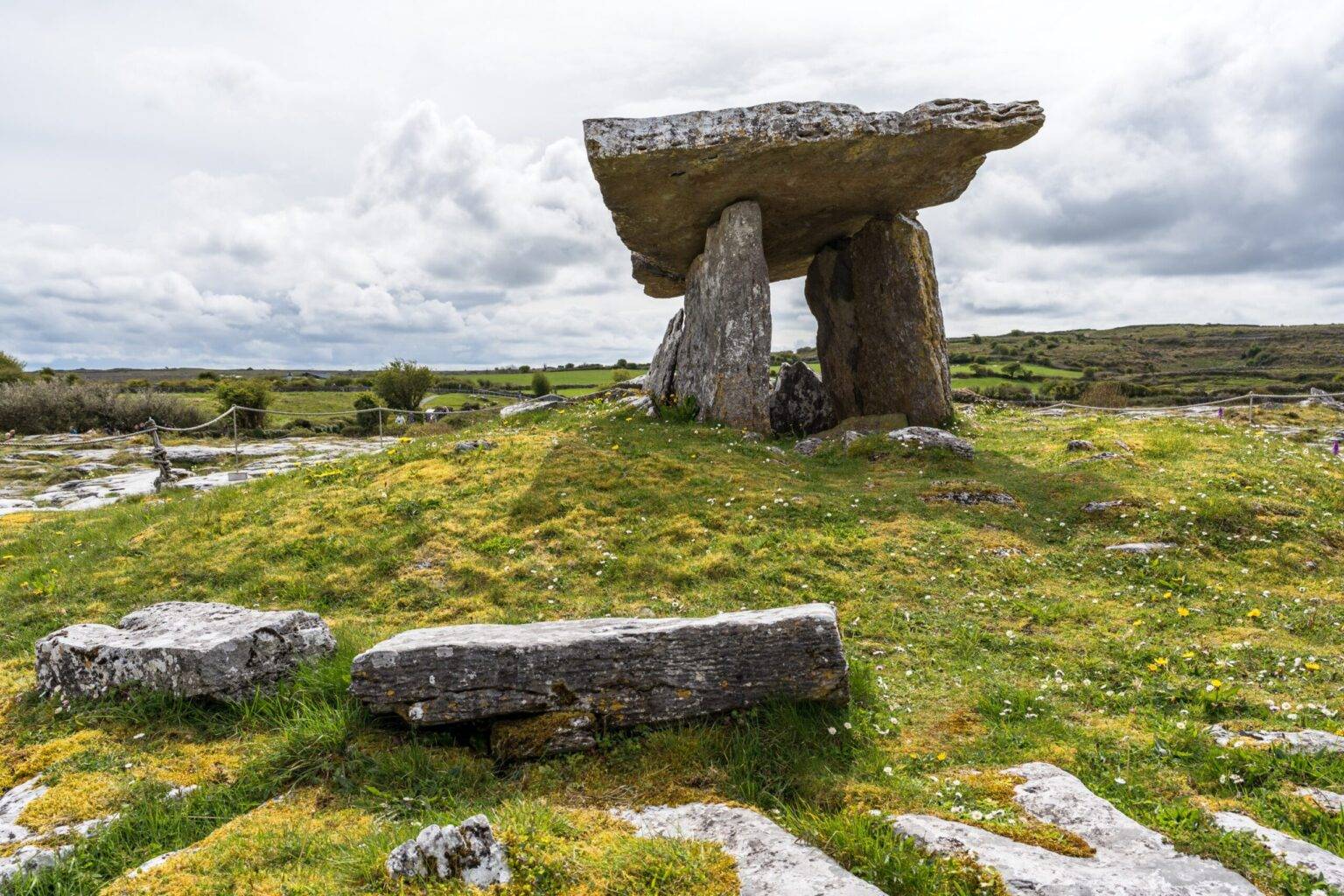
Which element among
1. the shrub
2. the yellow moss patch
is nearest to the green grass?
Result: the yellow moss patch

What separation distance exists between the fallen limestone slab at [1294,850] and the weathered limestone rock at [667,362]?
1720cm

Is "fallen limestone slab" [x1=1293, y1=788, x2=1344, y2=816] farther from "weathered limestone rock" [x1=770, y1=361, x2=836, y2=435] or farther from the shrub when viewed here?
the shrub

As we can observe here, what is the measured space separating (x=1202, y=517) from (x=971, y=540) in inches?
139

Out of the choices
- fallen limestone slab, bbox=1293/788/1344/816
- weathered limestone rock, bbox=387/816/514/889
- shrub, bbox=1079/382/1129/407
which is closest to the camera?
weathered limestone rock, bbox=387/816/514/889

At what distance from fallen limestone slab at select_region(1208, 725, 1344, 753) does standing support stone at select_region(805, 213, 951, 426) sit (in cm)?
1466

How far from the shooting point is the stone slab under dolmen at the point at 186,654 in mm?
6336

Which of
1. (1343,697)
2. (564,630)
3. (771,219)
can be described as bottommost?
(1343,697)

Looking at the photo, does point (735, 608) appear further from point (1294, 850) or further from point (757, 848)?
point (1294, 850)

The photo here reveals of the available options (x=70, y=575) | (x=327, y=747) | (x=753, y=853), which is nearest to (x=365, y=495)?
(x=70, y=575)

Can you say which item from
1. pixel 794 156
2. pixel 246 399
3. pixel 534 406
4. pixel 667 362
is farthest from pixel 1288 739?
pixel 246 399

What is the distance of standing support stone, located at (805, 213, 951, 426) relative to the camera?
19.8 meters

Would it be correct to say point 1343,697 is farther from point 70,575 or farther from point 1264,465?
point 70,575

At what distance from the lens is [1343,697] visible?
20.0 ft

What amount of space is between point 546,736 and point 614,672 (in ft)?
2.14
